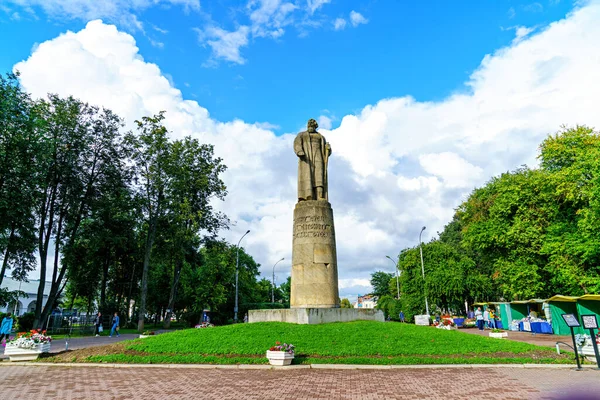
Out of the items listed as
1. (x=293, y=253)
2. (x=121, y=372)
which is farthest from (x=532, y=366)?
(x=121, y=372)

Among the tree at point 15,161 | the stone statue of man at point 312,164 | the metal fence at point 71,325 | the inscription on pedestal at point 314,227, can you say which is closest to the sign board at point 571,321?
the inscription on pedestal at point 314,227

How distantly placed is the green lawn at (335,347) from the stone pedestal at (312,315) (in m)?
0.48

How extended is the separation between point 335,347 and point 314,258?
4328mm

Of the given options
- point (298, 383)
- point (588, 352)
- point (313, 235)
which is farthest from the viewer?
point (313, 235)

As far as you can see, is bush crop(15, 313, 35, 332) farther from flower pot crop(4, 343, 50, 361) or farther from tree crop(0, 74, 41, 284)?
flower pot crop(4, 343, 50, 361)

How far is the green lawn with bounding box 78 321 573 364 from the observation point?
1209 centimetres

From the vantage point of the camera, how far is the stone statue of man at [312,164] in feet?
58.3

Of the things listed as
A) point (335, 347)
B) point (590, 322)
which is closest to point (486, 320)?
point (590, 322)

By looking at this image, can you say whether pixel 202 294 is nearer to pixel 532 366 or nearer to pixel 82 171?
pixel 82 171

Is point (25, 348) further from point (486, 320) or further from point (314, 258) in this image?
point (486, 320)

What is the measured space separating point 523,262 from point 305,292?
19949mm

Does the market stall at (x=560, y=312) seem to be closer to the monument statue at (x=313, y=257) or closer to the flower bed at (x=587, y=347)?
the flower bed at (x=587, y=347)

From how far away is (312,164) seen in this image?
18.1 metres

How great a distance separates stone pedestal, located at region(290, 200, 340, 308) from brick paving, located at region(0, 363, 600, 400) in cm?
512
